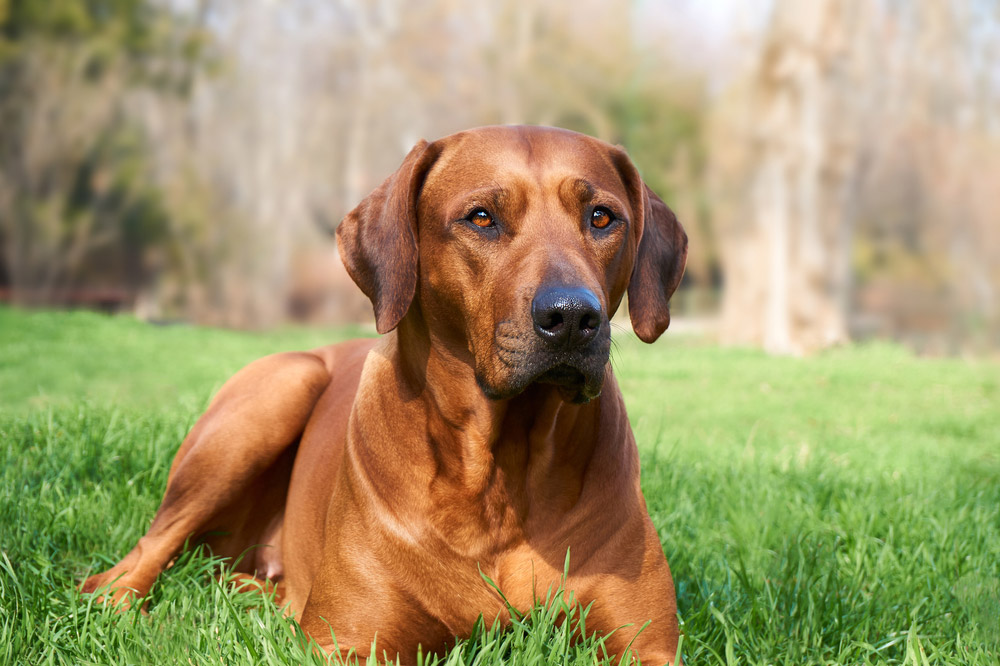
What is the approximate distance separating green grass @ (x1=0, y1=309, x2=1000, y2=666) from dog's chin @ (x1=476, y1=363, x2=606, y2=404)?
297 mm

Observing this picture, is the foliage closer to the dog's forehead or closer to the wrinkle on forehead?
the dog's forehead

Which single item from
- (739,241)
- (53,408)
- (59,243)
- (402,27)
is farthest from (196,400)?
(402,27)

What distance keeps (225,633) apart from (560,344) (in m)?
1.13

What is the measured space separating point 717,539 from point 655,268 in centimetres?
129

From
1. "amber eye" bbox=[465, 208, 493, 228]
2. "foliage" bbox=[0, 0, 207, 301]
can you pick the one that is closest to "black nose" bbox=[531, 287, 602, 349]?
"amber eye" bbox=[465, 208, 493, 228]

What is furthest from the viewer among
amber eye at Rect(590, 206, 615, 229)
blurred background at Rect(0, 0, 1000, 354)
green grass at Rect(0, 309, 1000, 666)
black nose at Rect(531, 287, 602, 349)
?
blurred background at Rect(0, 0, 1000, 354)

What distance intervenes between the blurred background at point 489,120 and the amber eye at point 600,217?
11.5m

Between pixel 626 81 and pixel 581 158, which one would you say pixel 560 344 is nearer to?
pixel 581 158

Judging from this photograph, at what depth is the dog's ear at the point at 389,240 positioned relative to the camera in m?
2.59

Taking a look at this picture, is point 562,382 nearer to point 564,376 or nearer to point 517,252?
point 564,376

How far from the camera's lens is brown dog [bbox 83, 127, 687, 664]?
2.44 m

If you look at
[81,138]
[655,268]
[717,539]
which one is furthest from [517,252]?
[81,138]

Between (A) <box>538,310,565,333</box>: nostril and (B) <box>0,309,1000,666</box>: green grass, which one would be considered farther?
(B) <box>0,309,1000,666</box>: green grass

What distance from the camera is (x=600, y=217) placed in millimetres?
2662
